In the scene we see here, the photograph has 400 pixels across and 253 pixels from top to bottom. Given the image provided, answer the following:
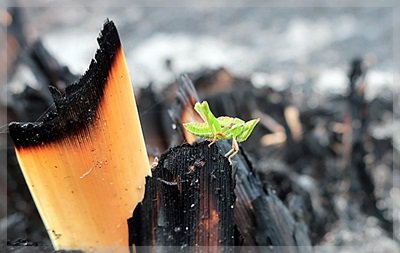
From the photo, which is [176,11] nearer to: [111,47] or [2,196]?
[2,196]

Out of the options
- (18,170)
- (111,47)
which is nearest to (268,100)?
(18,170)

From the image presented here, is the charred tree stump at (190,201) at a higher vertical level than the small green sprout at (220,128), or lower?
lower

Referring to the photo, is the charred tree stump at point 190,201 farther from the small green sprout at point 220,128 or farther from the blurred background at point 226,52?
the blurred background at point 226,52

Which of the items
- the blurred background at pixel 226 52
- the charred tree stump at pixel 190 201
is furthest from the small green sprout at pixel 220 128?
the blurred background at pixel 226 52

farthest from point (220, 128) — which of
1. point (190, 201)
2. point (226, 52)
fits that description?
point (226, 52)

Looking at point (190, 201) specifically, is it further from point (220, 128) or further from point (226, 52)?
point (226, 52)

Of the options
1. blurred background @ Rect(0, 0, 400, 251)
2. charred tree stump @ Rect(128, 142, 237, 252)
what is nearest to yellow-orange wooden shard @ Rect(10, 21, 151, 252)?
charred tree stump @ Rect(128, 142, 237, 252)
